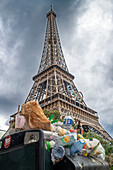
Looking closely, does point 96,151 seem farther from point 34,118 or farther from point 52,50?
point 52,50

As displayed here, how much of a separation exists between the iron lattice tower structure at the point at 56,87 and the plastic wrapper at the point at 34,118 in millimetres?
22574

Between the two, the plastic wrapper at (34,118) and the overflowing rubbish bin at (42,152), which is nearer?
the overflowing rubbish bin at (42,152)

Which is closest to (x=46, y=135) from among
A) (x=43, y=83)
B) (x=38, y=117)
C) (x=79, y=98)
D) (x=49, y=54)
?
(x=38, y=117)

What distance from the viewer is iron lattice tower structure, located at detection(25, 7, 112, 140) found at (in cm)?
3122

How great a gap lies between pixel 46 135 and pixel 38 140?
309 millimetres

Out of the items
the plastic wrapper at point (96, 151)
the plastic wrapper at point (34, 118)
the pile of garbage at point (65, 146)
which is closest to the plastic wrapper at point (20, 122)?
the plastic wrapper at point (34, 118)

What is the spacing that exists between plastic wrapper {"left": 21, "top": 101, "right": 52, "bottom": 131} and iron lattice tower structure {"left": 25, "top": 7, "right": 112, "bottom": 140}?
2257 centimetres

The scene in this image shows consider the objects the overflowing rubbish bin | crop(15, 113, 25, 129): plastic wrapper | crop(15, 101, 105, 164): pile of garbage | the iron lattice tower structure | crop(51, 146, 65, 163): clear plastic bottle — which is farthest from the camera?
the iron lattice tower structure

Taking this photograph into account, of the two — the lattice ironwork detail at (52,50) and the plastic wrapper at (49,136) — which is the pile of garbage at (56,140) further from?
the lattice ironwork detail at (52,50)

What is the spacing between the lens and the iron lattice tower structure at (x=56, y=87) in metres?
31.2

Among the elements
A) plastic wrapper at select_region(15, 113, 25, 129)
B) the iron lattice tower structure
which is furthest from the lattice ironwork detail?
plastic wrapper at select_region(15, 113, 25, 129)

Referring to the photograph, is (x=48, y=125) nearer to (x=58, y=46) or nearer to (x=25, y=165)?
(x=25, y=165)

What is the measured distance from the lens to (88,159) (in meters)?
3.55

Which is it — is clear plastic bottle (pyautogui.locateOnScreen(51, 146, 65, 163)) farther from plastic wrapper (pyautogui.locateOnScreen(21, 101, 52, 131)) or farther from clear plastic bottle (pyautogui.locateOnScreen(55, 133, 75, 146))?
plastic wrapper (pyautogui.locateOnScreen(21, 101, 52, 131))
